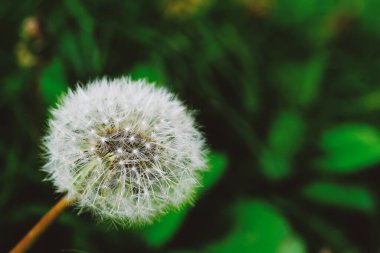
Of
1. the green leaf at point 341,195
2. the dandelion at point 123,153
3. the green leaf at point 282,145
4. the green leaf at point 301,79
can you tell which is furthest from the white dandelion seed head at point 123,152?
the green leaf at point 301,79

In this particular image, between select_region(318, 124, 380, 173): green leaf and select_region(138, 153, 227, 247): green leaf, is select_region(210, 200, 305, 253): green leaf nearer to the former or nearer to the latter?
select_region(138, 153, 227, 247): green leaf

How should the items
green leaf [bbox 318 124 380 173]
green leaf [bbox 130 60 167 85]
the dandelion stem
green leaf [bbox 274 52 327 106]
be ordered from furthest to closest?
green leaf [bbox 274 52 327 106] < green leaf [bbox 318 124 380 173] < green leaf [bbox 130 60 167 85] < the dandelion stem

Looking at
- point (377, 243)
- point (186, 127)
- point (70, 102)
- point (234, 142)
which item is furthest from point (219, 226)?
point (70, 102)

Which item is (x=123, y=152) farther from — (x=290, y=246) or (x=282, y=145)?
(x=282, y=145)

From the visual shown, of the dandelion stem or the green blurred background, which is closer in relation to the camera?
the dandelion stem

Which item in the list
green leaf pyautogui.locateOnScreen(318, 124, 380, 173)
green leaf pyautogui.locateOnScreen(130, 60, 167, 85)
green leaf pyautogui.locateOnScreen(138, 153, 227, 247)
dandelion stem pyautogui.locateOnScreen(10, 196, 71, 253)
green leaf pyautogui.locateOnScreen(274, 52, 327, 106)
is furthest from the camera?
green leaf pyautogui.locateOnScreen(274, 52, 327, 106)

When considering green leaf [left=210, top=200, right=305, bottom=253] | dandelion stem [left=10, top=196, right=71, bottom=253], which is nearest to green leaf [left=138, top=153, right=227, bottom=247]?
green leaf [left=210, top=200, right=305, bottom=253]

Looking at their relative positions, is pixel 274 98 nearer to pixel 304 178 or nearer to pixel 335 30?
pixel 304 178
